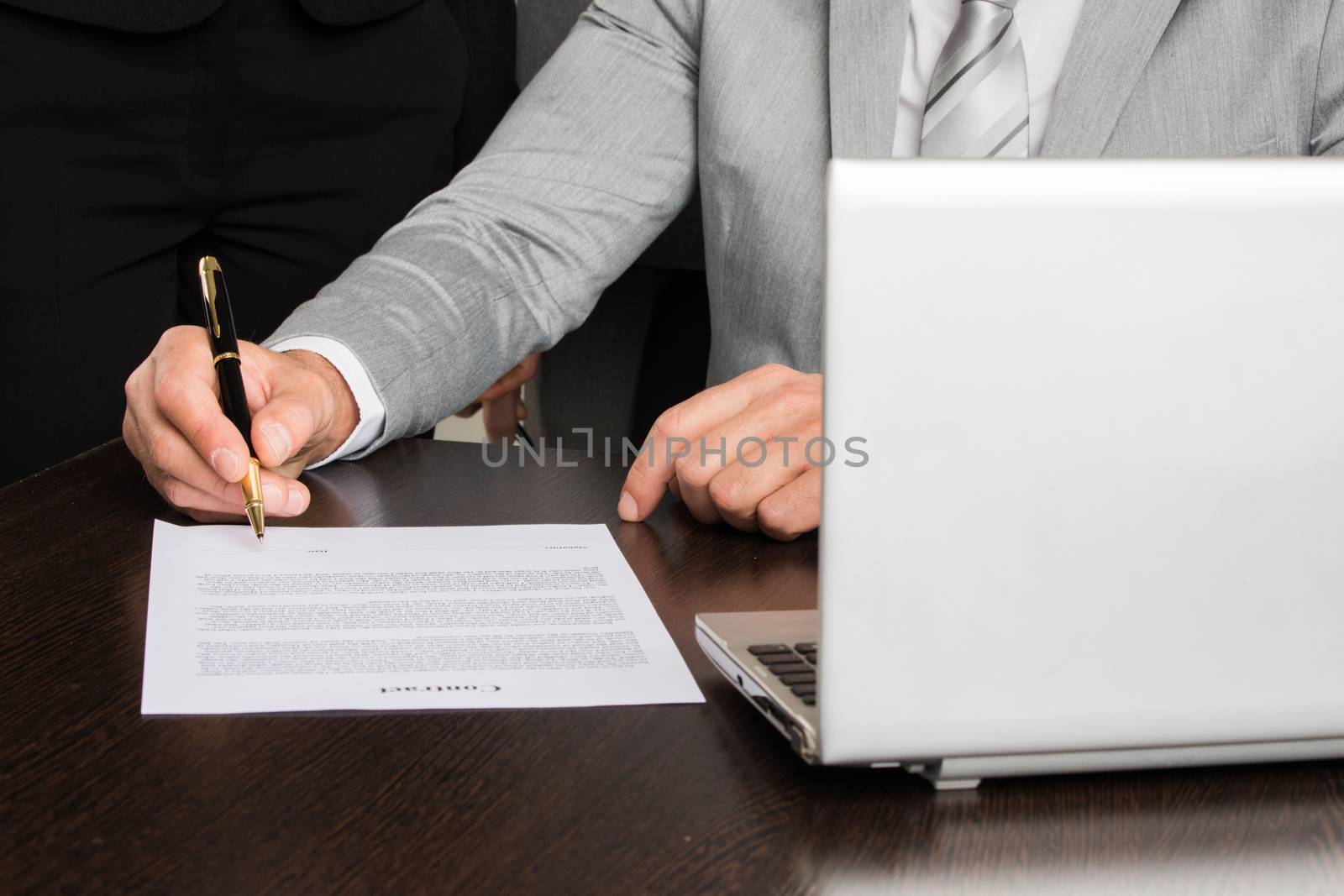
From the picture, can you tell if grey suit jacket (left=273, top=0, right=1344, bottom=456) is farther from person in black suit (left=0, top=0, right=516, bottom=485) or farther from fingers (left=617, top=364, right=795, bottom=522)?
person in black suit (left=0, top=0, right=516, bottom=485)

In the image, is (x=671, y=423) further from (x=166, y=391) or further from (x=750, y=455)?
(x=166, y=391)

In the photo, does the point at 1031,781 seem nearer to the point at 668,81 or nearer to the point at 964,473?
the point at 964,473

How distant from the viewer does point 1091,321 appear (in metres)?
0.45

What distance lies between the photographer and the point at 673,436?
882 mm

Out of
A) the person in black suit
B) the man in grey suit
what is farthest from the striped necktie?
the person in black suit

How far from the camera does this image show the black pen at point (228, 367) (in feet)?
2.70

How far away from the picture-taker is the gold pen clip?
0.89 metres

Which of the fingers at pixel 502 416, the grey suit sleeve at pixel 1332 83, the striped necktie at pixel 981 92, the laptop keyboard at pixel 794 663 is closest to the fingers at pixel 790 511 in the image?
the laptop keyboard at pixel 794 663

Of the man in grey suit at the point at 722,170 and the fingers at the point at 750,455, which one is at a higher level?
the man in grey suit at the point at 722,170

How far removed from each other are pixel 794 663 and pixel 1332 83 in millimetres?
860

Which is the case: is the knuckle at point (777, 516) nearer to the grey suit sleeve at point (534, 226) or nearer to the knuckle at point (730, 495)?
the knuckle at point (730, 495)

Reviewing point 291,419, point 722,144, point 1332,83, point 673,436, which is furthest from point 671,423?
point 1332,83

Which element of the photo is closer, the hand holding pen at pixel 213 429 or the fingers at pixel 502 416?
the hand holding pen at pixel 213 429

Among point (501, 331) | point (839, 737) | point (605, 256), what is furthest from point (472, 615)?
point (605, 256)
